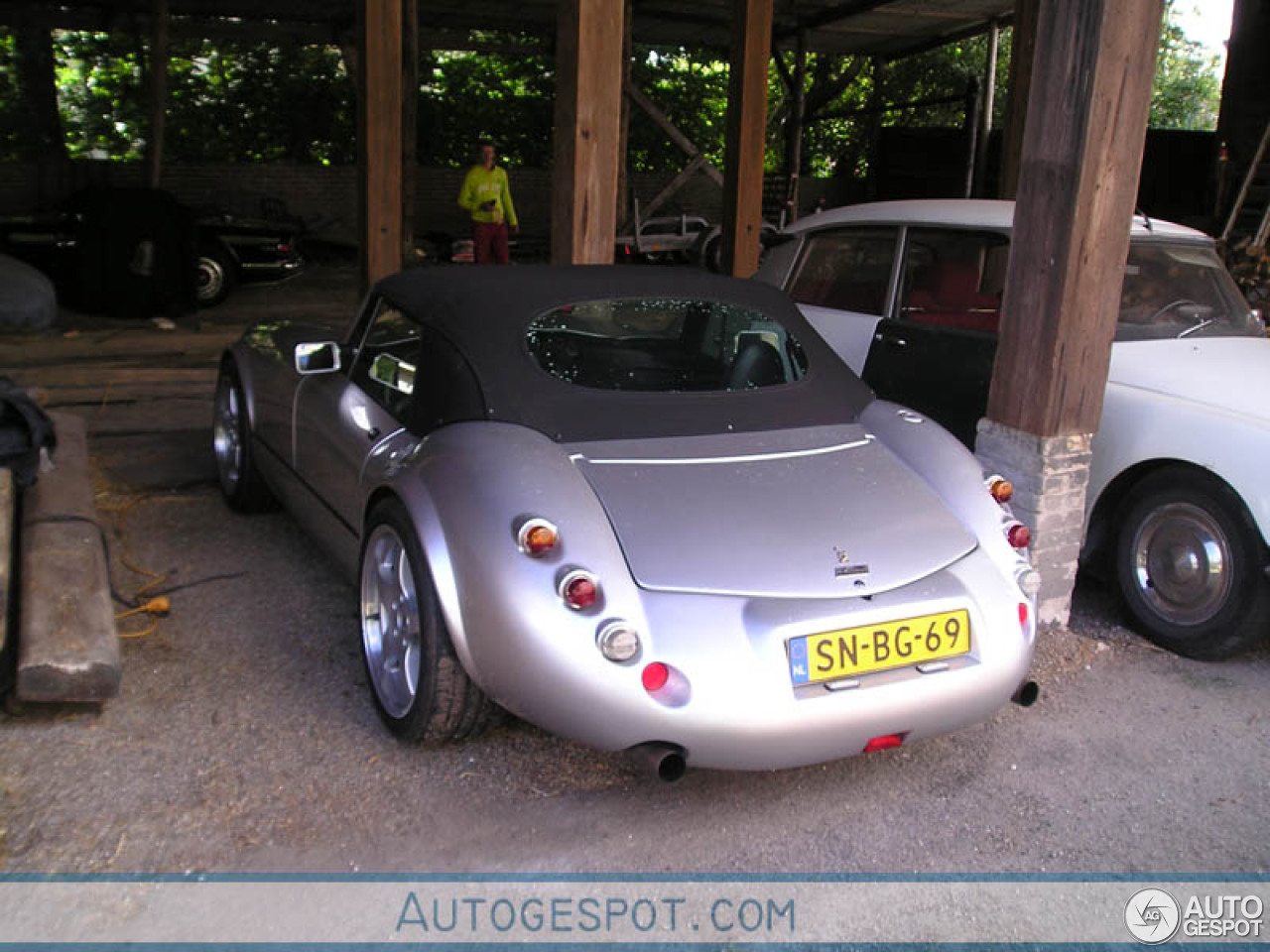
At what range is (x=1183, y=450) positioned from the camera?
412cm

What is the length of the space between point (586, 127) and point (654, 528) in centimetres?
275

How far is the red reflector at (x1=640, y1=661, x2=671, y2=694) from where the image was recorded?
2674 mm

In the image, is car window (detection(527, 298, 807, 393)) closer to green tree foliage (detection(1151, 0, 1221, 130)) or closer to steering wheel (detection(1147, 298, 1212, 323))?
steering wheel (detection(1147, 298, 1212, 323))

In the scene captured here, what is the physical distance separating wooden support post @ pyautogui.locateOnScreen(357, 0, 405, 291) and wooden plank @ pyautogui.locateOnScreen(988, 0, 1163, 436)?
4.38 m

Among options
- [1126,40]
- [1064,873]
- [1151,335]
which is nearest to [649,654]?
[1064,873]

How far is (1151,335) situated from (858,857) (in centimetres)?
304

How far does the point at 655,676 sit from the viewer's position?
268cm

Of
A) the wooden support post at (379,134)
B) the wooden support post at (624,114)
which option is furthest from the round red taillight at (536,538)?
the wooden support post at (624,114)

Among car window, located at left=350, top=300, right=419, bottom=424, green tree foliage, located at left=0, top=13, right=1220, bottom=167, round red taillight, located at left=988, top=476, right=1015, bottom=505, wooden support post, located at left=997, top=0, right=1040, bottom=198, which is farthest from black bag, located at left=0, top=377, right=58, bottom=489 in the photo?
green tree foliage, located at left=0, top=13, right=1220, bottom=167

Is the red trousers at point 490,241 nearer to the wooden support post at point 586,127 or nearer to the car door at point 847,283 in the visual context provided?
the car door at point 847,283

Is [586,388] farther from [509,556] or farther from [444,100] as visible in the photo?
[444,100]

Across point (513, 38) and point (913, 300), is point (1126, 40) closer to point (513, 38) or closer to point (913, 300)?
point (913, 300)

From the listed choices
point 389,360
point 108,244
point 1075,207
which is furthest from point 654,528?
point 108,244

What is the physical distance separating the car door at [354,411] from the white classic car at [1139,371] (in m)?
2.44
